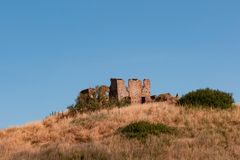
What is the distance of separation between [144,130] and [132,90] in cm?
2845

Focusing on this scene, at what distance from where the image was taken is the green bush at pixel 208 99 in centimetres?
3088

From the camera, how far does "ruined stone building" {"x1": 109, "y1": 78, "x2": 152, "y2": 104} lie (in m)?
50.2

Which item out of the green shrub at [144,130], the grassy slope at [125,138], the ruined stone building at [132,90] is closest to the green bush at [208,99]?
the grassy slope at [125,138]

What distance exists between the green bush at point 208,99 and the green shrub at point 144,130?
7.16 meters

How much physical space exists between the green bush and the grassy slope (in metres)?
1.35

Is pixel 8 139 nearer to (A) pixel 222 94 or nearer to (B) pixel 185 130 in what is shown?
(B) pixel 185 130

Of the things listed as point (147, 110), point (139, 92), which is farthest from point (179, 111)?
point (139, 92)

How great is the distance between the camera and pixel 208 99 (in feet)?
103

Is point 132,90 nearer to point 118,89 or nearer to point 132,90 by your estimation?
point 132,90

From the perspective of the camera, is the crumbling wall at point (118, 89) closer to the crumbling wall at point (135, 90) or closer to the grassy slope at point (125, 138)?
the crumbling wall at point (135, 90)

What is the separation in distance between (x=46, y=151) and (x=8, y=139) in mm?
10514

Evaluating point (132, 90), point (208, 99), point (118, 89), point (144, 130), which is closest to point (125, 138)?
point (144, 130)

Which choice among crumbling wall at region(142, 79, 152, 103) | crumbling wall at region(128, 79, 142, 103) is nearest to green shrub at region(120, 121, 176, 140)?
Answer: crumbling wall at region(128, 79, 142, 103)

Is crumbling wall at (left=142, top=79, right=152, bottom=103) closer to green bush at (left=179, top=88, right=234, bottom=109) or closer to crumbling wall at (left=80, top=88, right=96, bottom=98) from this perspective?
crumbling wall at (left=80, top=88, right=96, bottom=98)
